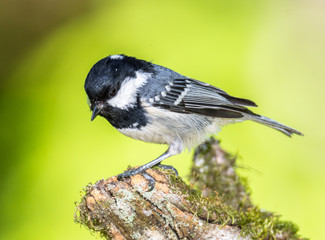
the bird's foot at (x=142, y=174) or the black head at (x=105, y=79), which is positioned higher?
the black head at (x=105, y=79)

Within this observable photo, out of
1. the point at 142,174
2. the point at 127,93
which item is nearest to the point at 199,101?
the point at 127,93

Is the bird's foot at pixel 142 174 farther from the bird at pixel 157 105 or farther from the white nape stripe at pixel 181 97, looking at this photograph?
the white nape stripe at pixel 181 97

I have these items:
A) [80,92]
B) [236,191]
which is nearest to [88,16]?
[80,92]

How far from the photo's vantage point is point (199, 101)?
99.6 inches

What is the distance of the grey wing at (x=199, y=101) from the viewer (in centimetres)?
244

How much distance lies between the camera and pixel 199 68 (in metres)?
3.58

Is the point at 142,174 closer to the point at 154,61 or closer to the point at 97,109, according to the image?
the point at 97,109

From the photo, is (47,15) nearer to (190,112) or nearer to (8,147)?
(8,147)

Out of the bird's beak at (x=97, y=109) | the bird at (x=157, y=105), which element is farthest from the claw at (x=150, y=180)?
the bird's beak at (x=97, y=109)

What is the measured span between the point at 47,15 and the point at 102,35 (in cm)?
66

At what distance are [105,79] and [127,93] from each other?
0.64 ft

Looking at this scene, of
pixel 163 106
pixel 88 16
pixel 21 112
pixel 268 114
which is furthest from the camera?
pixel 88 16

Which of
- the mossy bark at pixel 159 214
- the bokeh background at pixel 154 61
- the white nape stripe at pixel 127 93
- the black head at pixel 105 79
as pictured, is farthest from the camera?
the bokeh background at pixel 154 61

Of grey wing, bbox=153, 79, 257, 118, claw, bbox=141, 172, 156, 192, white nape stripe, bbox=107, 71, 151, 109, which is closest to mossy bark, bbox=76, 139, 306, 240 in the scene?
claw, bbox=141, 172, 156, 192
